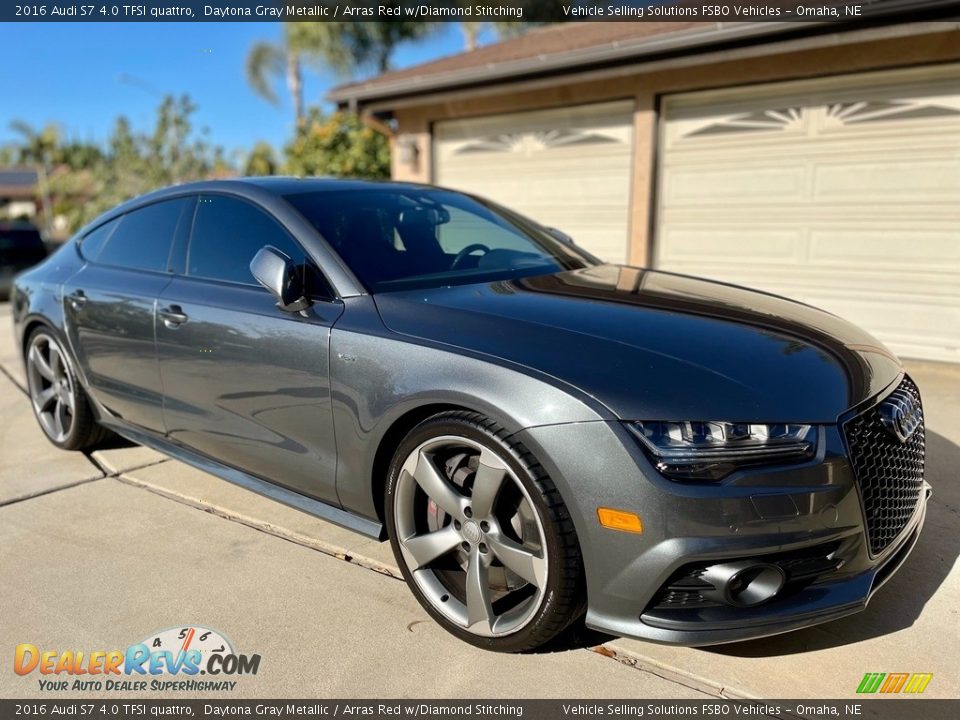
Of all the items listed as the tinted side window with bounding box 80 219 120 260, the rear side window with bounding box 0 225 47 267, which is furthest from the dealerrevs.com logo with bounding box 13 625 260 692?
the rear side window with bounding box 0 225 47 267

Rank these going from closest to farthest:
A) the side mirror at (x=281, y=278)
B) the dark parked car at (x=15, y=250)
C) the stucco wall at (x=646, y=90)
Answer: the side mirror at (x=281, y=278) → the stucco wall at (x=646, y=90) → the dark parked car at (x=15, y=250)

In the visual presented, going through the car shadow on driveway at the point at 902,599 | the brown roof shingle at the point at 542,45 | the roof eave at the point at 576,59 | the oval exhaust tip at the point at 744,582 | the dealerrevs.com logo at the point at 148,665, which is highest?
the brown roof shingle at the point at 542,45

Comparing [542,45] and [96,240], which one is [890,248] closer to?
[542,45]

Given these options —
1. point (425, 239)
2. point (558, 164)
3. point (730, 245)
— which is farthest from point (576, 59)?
point (425, 239)

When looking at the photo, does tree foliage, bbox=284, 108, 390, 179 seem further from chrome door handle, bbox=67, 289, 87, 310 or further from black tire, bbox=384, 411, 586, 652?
black tire, bbox=384, 411, 586, 652

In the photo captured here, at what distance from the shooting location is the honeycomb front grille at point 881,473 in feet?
7.18

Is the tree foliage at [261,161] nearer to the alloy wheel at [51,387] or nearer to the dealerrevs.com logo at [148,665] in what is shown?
the alloy wheel at [51,387]

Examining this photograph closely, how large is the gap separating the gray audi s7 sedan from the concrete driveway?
0.65 feet

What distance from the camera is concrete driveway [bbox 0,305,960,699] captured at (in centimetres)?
226

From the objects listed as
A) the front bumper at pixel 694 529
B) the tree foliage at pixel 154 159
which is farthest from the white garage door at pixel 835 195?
the tree foliage at pixel 154 159

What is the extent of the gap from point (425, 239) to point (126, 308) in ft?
5.17

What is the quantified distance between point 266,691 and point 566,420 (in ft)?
3.96

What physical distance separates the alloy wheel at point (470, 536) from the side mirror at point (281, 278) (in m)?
0.77

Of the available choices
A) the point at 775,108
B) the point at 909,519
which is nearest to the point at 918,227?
the point at 775,108
